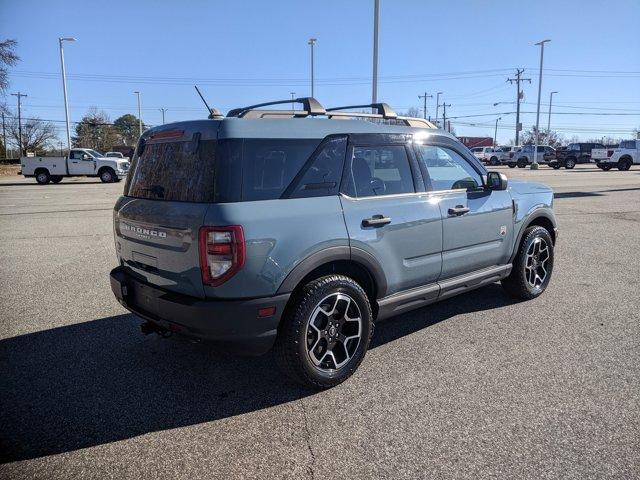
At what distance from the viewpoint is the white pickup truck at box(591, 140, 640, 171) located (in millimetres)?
31656

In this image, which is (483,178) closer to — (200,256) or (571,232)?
(200,256)

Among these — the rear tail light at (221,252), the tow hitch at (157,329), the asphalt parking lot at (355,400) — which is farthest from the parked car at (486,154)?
the rear tail light at (221,252)

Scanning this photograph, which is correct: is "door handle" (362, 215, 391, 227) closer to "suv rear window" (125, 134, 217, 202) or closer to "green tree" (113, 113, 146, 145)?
"suv rear window" (125, 134, 217, 202)

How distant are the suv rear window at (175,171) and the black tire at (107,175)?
25280 millimetres

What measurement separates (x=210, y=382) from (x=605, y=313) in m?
3.83

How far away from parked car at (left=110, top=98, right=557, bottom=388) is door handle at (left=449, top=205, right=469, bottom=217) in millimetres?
17

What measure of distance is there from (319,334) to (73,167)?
27.1 m

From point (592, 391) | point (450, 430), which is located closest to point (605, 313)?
point (592, 391)

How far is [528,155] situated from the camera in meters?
44.0

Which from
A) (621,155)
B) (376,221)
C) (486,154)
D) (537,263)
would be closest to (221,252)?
(376,221)

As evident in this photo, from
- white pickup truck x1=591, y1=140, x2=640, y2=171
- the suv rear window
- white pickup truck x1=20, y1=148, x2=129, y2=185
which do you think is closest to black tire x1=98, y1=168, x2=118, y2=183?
white pickup truck x1=20, y1=148, x2=129, y2=185

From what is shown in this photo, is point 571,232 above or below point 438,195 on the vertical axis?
below

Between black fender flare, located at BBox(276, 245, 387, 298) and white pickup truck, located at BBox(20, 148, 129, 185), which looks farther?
white pickup truck, located at BBox(20, 148, 129, 185)

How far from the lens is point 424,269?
3885 mm
